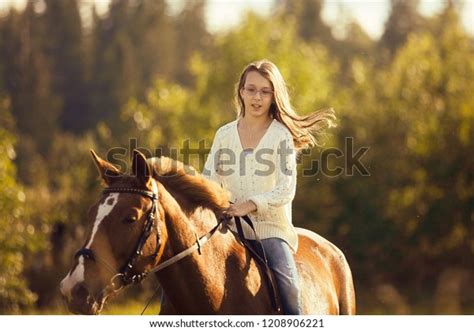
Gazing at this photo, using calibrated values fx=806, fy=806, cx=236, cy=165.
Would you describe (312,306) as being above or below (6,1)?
below

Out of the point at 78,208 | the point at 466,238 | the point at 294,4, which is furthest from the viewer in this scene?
the point at 294,4

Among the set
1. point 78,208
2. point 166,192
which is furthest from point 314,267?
point 78,208

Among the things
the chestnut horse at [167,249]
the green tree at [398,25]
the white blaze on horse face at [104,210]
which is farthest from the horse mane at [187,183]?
the green tree at [398,25]

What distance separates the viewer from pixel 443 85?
30484mm

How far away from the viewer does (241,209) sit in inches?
223

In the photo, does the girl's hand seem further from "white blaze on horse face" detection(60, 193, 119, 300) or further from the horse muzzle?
the horse muzzle

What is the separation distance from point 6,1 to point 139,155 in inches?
1863

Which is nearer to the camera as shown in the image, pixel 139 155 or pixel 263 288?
pixel 139 155

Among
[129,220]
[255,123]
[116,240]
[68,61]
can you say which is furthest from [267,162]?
[68,61]

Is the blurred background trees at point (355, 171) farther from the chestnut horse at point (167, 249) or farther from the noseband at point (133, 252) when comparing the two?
the noseband at point (133, 252)

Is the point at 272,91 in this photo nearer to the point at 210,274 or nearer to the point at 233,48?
the point at 210,274

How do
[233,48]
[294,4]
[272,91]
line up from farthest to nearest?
1. [294,4]
2. [233,48]
3. [272,91]

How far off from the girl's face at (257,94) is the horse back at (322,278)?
1.24m
